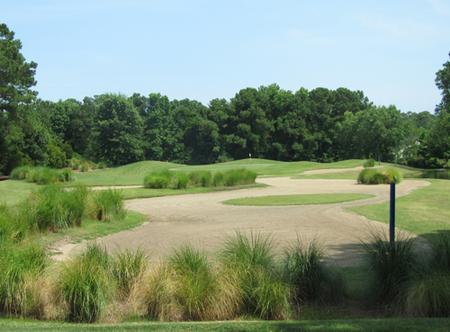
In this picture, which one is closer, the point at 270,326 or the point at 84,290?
the point at 270,326

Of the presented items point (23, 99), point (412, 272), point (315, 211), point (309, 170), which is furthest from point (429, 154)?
point (412, 272)

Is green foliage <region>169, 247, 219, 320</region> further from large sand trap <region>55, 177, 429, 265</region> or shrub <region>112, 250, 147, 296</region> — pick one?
large sand trap <region>55, 177, 429, 265</region>

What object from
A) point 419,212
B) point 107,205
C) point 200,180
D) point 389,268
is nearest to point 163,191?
point 200,180

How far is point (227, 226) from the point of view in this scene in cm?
1661

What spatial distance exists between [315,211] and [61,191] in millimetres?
8565

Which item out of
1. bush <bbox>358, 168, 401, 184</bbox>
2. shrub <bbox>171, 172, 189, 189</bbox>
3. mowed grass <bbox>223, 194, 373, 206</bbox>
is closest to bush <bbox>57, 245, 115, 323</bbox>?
mowed grass <bbox>223, 194, 373, 206</bbox>

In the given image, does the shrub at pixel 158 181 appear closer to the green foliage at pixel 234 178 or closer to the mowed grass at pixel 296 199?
the green foliage at pixel 234 178

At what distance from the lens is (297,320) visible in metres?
7.32

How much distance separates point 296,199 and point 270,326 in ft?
59.0

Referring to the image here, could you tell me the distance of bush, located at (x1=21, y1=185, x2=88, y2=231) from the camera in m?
14.1

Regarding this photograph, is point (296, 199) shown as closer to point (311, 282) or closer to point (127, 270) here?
point (311, 282)

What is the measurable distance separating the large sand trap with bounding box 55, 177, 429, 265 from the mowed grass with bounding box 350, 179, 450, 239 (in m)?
0.71

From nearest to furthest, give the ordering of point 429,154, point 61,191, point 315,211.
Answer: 1. point 61,191
2. point 315,211
3. point 429,154

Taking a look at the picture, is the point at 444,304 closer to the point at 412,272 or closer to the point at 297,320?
the point at 412,272
